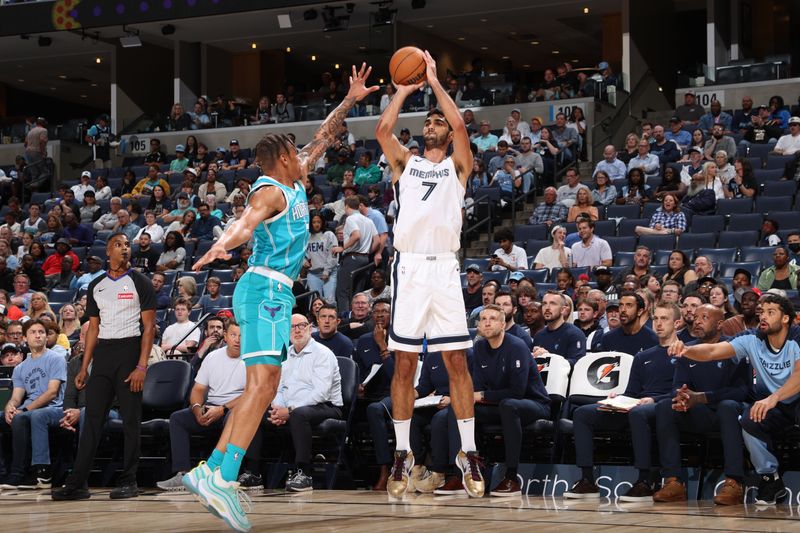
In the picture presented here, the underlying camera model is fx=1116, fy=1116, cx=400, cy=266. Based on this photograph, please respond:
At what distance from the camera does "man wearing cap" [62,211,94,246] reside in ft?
60.0

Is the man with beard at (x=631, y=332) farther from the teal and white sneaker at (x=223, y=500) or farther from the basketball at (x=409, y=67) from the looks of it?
the teal and white sneaker at (x=223, y=500)

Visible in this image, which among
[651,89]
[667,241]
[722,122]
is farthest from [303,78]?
[667,241]

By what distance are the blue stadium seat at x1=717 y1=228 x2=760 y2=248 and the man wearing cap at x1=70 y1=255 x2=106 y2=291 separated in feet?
26.8

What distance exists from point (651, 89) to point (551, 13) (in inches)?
137

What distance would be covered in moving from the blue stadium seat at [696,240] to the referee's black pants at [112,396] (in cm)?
752

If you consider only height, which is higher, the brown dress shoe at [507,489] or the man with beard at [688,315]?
the man with beard at [688,315]

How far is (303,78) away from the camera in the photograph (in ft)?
98.9

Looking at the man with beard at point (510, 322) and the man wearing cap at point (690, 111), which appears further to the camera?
the man wearing cap at point (690, 111)

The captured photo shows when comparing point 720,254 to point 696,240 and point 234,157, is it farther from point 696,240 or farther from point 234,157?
point 234,157

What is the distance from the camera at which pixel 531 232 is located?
14.8m

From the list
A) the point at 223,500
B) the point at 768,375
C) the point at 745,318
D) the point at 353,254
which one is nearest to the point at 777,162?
the point at 353,254

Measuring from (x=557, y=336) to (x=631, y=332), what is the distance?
0.62m

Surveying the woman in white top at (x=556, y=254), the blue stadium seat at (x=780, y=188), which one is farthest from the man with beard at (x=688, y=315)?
the blue stadium seat at (x=780, y=188)

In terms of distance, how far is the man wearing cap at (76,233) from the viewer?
1828cm
